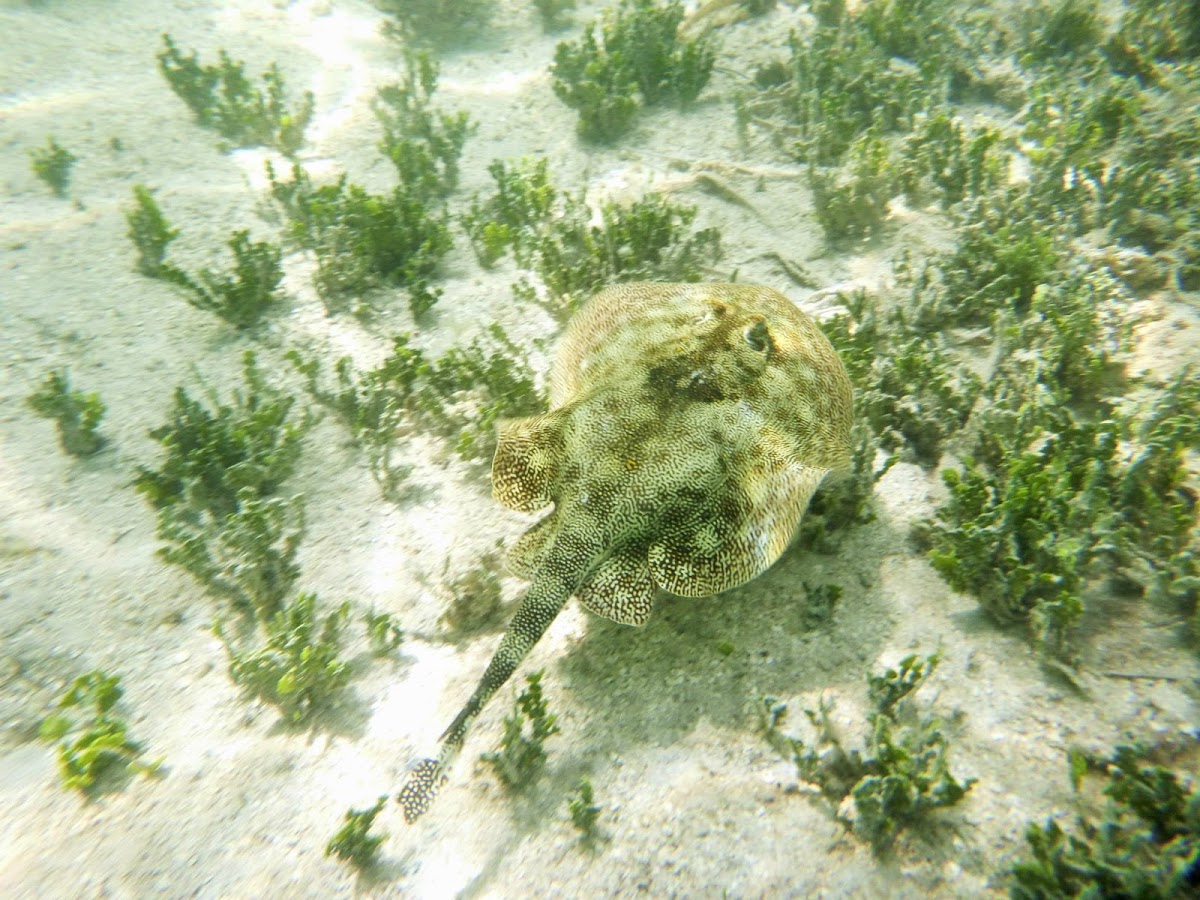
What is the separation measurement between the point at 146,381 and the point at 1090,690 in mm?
7195

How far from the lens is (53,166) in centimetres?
753

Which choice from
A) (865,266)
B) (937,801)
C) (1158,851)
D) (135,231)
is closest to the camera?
(1158,851)

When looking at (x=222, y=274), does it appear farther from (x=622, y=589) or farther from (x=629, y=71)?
(x=629, y=71)

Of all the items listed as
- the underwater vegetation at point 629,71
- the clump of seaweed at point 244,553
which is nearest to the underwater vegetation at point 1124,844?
the clump of seaweed at point 244,553

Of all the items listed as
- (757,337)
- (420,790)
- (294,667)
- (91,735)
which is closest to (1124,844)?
(757,337)

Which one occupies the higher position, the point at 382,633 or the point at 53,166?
the point at 53,166

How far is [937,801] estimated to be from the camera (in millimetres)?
2660

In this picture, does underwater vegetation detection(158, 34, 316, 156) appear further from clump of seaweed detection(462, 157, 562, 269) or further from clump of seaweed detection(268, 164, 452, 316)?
Result: clump of seaweed detection(462, 157, 562, 269)

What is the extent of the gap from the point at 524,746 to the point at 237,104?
9.88 metres

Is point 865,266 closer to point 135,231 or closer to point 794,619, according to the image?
point 794,619

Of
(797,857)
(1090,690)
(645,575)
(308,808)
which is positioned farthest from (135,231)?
(1090,690)

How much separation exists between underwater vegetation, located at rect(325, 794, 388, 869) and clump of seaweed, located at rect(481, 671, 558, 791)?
0.61 m

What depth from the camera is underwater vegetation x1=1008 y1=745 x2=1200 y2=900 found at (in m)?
2.19

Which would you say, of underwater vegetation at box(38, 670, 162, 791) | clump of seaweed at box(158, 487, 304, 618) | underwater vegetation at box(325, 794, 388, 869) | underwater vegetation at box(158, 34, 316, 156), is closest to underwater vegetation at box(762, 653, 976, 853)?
underwater vegetation at box(325, 794, 388, 869)
